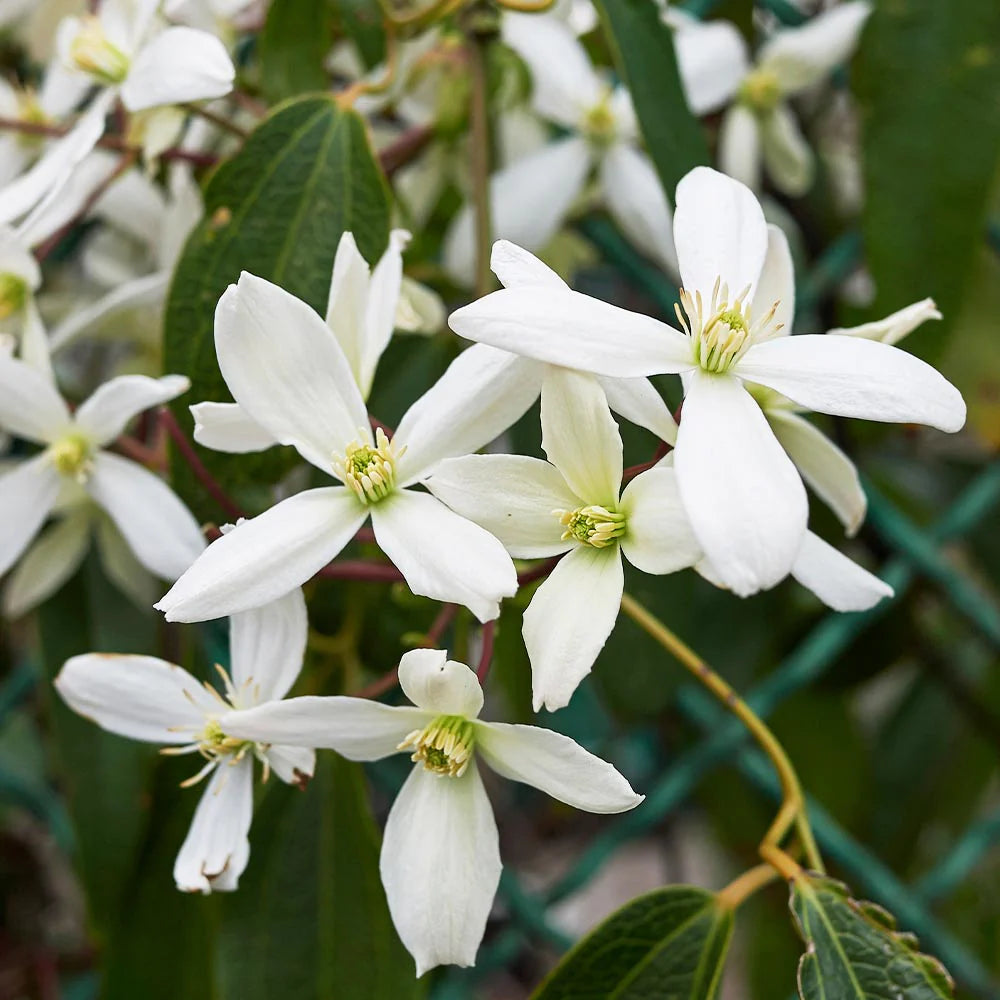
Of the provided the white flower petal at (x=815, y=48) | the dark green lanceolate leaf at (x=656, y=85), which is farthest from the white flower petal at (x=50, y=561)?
the white flower petal at (x=815, y=48)

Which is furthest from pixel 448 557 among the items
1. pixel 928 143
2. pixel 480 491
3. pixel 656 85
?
pixel 928 143

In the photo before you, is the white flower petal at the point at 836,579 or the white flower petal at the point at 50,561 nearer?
the white flower petal at the point at 836,579

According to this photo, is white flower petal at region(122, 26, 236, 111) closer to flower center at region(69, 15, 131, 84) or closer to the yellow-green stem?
flower center at region(69, 15, 131, 84)

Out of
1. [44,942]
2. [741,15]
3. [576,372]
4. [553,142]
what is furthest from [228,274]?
[44,942]

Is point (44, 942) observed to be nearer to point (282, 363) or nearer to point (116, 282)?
point (116, 282)

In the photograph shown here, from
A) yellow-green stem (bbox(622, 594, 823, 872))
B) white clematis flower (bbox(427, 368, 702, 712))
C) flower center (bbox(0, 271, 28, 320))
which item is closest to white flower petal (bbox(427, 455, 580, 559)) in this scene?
white clematis flower (bbox(427, 368, 702, 712))

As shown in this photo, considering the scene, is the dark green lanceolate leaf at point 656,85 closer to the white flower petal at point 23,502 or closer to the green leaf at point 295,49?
the green leaf at point 295,49

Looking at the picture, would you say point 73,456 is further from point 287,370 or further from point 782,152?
point 782,152
